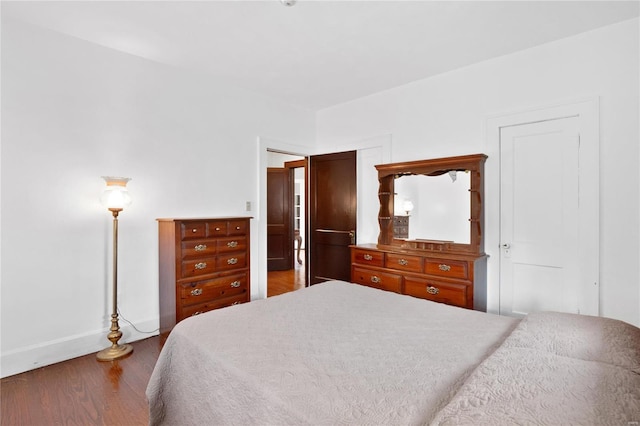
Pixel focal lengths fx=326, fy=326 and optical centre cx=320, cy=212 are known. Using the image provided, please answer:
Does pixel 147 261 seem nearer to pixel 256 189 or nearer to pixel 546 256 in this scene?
pixel 256 189

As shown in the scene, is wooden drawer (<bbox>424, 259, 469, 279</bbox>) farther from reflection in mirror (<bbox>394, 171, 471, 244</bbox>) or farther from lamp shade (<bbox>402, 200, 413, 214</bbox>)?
lamp shade (<bbox>402, 200, 413, 214</bbox>)

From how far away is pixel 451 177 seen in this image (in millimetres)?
3586

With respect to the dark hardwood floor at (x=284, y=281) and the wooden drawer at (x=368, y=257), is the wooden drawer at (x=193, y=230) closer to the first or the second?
the wooden drawer at (x=368, y=257)

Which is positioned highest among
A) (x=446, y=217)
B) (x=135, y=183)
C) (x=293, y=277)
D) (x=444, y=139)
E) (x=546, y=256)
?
(x=444, y=139)

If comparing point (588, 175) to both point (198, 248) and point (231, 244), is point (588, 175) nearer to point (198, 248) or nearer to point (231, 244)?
point (231, 244)

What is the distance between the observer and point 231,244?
11.4 feet

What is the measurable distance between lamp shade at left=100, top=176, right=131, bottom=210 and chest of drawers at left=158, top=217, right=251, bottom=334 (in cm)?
44

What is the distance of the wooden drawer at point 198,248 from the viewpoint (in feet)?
10.2

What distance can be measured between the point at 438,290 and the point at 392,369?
2.21 metres

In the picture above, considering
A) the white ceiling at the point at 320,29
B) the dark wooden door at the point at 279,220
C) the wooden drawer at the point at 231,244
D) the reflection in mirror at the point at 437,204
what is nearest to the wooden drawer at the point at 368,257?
the reflection in mirror at the point at 437,204

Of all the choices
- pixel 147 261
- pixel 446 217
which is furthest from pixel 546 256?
pixel 147 261

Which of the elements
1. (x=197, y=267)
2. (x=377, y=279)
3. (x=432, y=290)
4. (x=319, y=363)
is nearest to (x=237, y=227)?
(x=197, y=267)

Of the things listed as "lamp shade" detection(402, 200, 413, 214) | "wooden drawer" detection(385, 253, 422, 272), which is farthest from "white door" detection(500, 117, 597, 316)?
"lamp shade" detection(402, 200, 413, 214)

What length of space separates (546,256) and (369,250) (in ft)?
5.58
